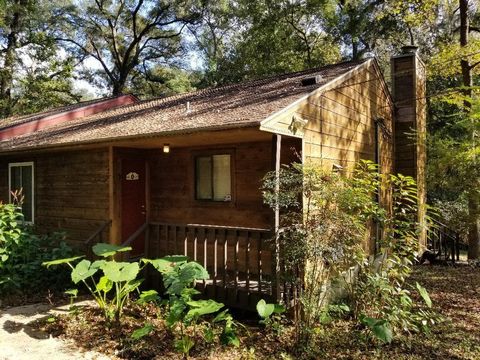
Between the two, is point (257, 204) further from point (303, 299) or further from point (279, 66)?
point (279, 66)

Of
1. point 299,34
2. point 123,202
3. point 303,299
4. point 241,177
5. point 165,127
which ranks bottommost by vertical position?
point 303,299

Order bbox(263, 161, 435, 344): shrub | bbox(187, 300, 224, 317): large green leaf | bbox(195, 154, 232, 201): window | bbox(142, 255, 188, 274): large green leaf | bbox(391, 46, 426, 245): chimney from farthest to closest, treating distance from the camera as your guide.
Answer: bbox(391, 46, 426, 245): chimney < bbox(195, 154, 232, 201): window < bbox(142, 255, 188, 274): large green leaf < bbox(263, 161, 435, 344): shrub < bbox(187, 300, 224, 317): large green leaf

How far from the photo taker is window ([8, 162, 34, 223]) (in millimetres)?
10086

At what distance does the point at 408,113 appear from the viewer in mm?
11016

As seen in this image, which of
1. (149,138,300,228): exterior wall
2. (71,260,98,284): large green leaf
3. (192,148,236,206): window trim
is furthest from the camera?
(192,148,236,206): window trim

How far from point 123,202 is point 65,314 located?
120 inches

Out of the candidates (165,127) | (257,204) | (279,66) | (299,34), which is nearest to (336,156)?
(257,204)

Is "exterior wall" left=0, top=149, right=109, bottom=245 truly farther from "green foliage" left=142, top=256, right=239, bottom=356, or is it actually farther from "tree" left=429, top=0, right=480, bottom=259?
"tree" left=429, top=0, right=480, bottom=259

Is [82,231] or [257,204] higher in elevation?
[257,204]

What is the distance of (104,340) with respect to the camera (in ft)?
16.1

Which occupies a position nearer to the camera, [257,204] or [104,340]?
[104,340]

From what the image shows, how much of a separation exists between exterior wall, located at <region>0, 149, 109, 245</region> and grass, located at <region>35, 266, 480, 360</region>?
3.22 meters

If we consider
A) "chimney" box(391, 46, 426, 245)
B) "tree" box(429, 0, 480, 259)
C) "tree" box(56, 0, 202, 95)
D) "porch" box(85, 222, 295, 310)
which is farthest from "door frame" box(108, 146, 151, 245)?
"tree" box(56, 0, 202, 95)

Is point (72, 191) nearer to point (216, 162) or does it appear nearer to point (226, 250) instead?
point (216, 162)
